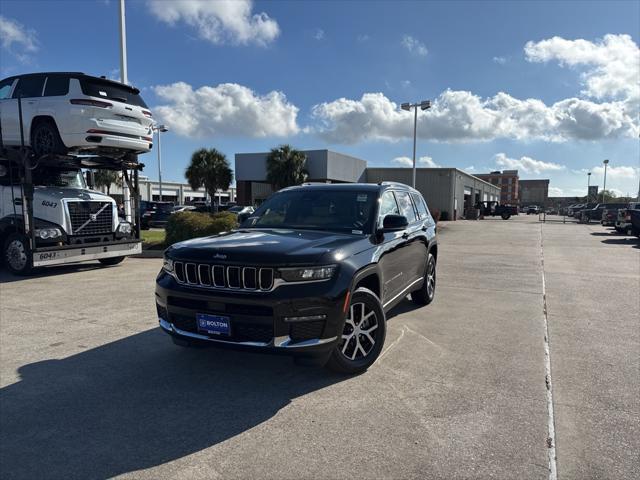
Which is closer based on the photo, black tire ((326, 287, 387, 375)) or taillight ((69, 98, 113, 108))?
black tire ((326, 287, 387, 375))

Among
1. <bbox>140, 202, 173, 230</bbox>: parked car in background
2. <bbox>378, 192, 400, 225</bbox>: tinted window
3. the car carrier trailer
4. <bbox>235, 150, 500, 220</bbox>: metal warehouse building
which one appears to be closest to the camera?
<bbox>378, 192, 400, 225</bbox>: tinted window

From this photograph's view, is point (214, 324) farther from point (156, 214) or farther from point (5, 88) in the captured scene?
point (156, 214)

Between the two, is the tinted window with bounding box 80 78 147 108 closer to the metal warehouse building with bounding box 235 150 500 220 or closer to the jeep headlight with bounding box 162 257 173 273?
the jeep headlight with bounding box 162 257 173 273

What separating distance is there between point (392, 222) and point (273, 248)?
1.39 metres

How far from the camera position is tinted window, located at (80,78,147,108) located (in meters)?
8.84

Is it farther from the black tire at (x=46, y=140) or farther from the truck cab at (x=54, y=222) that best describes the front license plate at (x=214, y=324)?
the black tire at (x=46, y=140)

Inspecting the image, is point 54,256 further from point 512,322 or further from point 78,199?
point 512,322

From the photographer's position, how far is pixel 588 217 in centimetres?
4028

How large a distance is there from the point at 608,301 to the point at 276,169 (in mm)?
32208

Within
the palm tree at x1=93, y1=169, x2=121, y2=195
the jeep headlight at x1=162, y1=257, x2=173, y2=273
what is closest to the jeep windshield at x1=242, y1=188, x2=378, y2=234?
the jeep headlight at x1=162, y1=257, x2=173, y2=273

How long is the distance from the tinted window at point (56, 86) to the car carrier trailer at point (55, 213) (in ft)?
3.99

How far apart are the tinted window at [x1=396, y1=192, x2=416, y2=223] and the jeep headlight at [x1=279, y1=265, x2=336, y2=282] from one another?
7.53ft

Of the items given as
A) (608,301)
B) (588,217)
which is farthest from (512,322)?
(588,217)

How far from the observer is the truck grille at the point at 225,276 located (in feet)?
11.6
